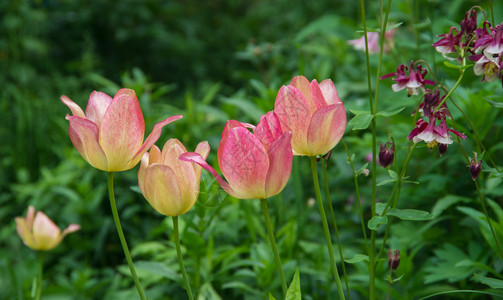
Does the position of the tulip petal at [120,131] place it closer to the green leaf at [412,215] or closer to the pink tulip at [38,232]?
the green leaf at [412,215]

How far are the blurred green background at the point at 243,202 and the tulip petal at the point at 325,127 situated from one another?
0.21 metres

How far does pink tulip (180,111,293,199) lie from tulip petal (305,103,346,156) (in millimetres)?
51

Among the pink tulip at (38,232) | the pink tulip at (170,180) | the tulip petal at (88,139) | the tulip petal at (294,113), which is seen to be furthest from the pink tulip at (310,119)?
the pink tulip at (38,232)

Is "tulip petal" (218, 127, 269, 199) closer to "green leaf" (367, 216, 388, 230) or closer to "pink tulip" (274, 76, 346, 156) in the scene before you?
"pink tulip" (274, 76, 346, 156)

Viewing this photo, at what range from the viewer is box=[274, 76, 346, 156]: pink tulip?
0.72 m

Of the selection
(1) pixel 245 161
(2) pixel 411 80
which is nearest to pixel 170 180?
(1) pixel 245 161

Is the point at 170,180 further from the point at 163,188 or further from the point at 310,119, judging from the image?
the point at 310,119

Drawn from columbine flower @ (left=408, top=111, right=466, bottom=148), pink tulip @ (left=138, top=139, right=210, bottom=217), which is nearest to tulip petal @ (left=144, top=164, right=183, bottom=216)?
pink tulip @ (left=138, top=139, right=210, bottom=217)

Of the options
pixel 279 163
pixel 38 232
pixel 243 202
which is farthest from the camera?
pixel 243 202

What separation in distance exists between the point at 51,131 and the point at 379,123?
219cm

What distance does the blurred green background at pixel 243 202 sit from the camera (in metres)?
1.33

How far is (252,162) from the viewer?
27.2 inches

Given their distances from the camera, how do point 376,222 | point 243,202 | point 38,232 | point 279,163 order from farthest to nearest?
point 243,202 < point 38,232 < point 376,222 < point 279,163

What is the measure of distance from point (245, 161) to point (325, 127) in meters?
0.13
